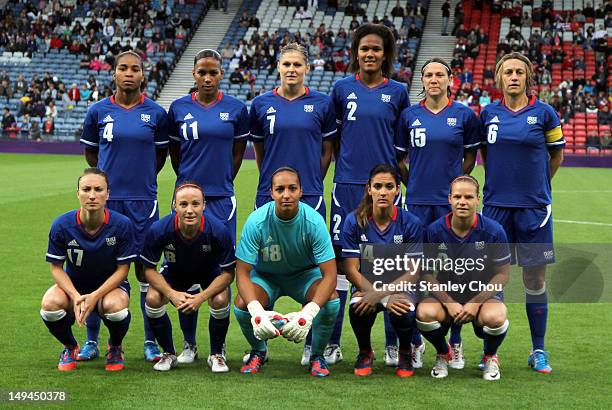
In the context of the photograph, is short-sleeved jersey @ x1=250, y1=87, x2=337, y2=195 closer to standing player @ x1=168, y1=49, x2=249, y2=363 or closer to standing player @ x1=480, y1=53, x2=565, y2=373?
standing player @ x1=168, y1=49, x2=249, y2=363

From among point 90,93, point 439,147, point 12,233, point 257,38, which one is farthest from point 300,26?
point 439,147

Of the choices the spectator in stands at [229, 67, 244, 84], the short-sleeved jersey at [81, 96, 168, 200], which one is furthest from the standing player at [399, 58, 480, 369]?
the spectator in stands at [229, 67, 244, 84]

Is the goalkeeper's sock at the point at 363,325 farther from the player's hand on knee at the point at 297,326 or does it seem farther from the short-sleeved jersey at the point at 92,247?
the short-sleeved jersey at the point at 92,247

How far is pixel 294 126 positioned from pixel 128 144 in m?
1.14

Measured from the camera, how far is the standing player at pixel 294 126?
21.1 feet

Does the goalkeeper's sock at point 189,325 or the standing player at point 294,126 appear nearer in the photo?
the goalkeeper's sock at point 189,325

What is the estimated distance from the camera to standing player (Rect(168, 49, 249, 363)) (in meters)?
6.43

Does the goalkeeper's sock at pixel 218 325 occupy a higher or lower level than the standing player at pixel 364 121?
lower

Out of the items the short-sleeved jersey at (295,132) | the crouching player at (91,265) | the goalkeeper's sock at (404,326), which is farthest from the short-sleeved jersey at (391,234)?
the crouching player at (91,265)

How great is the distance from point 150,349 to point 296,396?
1.36 meters

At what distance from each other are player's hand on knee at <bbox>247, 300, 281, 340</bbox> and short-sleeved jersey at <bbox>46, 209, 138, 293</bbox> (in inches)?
37.5

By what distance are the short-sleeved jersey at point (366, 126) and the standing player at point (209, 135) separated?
719mm

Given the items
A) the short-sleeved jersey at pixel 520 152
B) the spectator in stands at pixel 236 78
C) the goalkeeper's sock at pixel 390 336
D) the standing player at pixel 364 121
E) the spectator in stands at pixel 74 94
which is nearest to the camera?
the short-sleeved jersey at pixel 520 152

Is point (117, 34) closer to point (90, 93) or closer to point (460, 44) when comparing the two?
point (90, 93)
